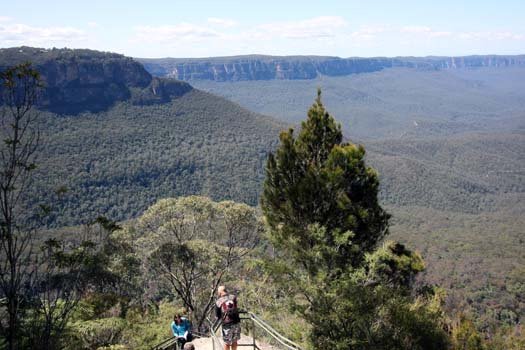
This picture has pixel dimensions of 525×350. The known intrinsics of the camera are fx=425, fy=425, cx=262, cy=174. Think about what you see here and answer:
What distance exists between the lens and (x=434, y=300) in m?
13.6

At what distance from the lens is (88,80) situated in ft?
305

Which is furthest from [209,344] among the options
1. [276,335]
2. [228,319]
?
[276,335]

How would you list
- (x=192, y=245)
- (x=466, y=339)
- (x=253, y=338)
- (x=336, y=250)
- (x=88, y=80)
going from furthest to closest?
(x=88, y=80), (x=192, y=245), (x=466, y=339), (x=336, y=250), (x=253, y=338)

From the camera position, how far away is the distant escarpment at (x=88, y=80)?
8206cm

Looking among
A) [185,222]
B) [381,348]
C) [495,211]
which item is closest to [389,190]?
[495,211]

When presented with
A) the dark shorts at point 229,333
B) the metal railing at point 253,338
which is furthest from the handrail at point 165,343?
the dark shorts at point 229,333

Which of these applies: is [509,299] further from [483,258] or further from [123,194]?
[123,194]

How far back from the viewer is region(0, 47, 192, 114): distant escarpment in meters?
82.1

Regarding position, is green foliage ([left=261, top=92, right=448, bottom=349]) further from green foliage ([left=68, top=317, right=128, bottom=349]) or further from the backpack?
green foliage ([left=68, top=317, right=128, bottom=349])

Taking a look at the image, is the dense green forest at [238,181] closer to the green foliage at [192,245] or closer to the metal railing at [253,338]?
the green foliage at [192,245]

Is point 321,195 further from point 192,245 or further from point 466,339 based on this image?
point 192,245

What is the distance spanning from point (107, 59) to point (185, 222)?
9015cm

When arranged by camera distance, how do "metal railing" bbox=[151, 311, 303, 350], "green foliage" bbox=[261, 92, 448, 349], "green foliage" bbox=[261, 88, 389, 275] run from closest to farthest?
"metal railing" bbox=[151, 311, 303, 350], "green foliage" bbox=[261, 92, 448, 349], "green foliage" bbox=[261, 88, 389, 275]

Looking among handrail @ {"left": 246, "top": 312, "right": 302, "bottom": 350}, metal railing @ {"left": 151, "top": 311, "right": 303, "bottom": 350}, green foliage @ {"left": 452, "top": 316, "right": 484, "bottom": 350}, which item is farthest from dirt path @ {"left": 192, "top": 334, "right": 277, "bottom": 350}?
green foliage @ {"left": 452, "top": 316, "right": 484, "bottom": 350}
